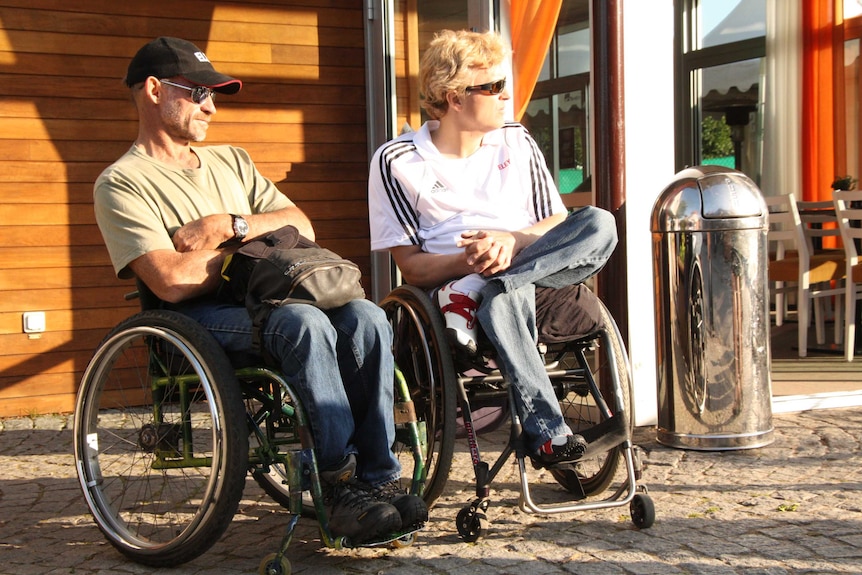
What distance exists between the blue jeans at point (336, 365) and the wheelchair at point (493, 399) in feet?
0.66

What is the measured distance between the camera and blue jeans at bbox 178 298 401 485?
2979 mm

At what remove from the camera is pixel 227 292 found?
332 cm

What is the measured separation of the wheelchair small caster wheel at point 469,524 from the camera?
3.23 metres

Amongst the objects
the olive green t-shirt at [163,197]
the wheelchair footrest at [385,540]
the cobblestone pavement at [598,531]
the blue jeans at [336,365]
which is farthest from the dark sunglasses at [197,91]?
the wheelchair footrest at [385,540]

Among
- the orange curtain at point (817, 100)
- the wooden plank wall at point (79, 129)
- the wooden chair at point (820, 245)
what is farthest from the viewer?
the orange curtain at point (817, 100)

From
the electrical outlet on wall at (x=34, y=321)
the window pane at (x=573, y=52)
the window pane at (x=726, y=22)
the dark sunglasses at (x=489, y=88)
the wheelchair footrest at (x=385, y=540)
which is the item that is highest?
the window pane at (x=726, y=22)

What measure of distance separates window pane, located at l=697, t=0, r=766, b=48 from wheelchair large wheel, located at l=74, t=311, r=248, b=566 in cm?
865

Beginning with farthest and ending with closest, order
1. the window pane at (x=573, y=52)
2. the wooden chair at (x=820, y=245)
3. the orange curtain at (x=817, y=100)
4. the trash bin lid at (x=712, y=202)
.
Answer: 1. the orange curtain at (x=817, y=100)
2. the wooden chair at (x=820, y=245)
3. the window pane at (x=573, y=52)
4. the trash bin lid at (x=712, y=202)

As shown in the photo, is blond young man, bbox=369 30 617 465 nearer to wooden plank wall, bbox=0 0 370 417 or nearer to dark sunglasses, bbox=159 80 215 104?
dark sunglasses, bbox=159 80 215 104

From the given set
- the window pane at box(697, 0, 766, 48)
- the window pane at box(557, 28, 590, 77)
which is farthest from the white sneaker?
the window pane at box(697, 0, 766, 48)

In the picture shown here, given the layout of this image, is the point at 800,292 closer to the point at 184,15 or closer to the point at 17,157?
the point at 184,15

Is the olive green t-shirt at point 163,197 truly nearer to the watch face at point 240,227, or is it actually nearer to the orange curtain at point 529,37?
the watch face at point 240,227

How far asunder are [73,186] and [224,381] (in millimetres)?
3295

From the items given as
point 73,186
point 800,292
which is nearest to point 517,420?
point 73,186
